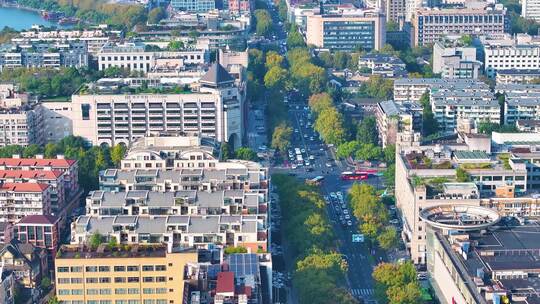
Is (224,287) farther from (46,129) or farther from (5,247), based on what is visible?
(46,129)

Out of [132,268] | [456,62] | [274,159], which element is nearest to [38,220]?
[132,268]

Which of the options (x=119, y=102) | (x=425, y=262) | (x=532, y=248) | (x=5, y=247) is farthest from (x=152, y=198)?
(x=119, y=102)

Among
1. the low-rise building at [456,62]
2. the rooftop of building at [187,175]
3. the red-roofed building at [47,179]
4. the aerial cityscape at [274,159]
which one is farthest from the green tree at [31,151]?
the low-rise building at [456,62]

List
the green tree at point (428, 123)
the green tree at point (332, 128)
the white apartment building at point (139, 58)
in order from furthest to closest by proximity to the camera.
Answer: the white apartment building at point (139, 58) → the green tree at point (332, 128) → the green tree at point (428, 123)

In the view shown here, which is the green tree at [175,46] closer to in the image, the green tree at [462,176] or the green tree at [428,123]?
the green tree at [428,123]

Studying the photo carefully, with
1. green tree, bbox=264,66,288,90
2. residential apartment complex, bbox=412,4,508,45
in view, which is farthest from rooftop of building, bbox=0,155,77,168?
residential apartment complex, bbox=412,4,508,45
